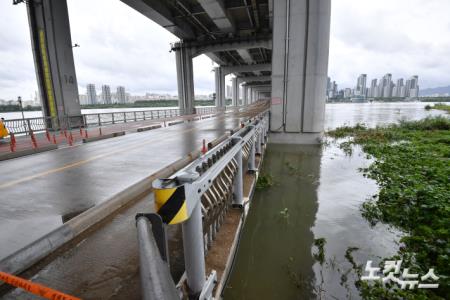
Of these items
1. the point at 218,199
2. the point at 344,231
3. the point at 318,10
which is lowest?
the point at 344,231

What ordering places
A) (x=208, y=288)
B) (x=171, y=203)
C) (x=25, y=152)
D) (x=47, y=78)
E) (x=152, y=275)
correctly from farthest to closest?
(x=47, y=78)
(x=25, y=152)
(x=208, y=288)
(x=171, y=203)
(x=152, y=275)

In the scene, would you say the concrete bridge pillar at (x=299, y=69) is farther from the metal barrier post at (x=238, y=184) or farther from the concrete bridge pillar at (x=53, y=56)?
the concrete bridge pillar at (x=53, y=56)

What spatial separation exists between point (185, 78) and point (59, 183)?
2973 centimetres

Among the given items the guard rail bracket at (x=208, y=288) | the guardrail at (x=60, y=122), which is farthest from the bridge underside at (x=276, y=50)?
the guard rail bracket at (x=208, y=288)

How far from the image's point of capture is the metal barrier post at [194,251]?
86.7 inches

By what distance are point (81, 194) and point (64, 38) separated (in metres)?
17.0

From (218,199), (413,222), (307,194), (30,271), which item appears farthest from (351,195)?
(30,271)

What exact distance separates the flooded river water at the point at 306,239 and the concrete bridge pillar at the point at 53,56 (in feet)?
54.8

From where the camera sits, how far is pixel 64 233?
3.35m

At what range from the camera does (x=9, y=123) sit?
14844mm

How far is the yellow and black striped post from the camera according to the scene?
181 cm

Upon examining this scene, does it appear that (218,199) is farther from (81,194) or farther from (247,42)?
(247,42)

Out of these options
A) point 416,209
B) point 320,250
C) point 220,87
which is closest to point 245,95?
point 220,87
